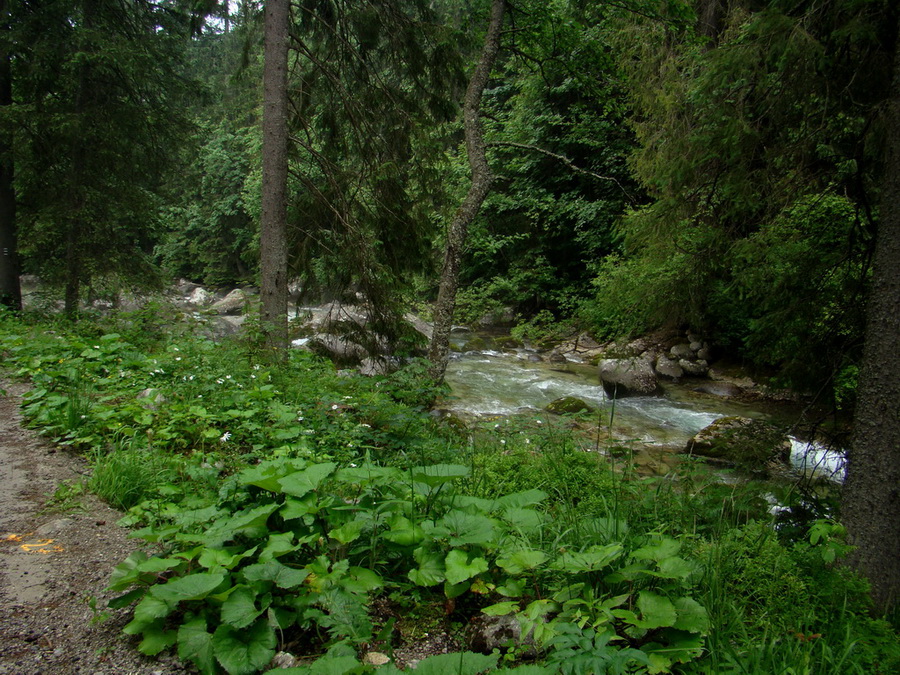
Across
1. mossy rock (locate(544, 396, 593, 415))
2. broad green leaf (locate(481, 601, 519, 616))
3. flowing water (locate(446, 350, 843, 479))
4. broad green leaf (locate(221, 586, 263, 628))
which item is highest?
broad green leaf (locate(221, 586, 263, 628))

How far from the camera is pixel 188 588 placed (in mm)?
1631

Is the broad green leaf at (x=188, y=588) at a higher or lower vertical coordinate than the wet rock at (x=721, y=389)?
higher

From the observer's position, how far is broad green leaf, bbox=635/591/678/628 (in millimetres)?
1666

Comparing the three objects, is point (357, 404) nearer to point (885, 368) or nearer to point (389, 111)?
point (885, 368)

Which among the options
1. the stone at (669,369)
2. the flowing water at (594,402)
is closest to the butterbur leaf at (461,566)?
the flowing water at (594,402)

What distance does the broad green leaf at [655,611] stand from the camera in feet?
5.47

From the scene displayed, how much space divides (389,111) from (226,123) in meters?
21.8

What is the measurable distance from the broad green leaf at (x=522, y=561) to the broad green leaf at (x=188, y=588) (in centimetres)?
100

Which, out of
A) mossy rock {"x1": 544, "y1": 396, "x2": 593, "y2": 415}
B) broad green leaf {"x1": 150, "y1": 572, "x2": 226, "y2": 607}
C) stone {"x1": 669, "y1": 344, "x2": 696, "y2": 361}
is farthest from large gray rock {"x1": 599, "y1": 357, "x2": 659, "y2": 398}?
broad green leaf {"x1": 150, "y1": 572, "x2": 226, "y2": 607}

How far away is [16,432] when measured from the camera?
3764 mm

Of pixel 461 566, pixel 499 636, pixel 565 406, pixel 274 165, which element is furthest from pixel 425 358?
pixel 499 636

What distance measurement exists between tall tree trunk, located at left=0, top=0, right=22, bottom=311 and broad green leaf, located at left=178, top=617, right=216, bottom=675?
11.1m

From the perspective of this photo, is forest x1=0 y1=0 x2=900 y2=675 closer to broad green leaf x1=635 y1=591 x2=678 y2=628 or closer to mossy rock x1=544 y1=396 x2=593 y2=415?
broad green leaf x1=635 y1=591 x2=678 y2=628

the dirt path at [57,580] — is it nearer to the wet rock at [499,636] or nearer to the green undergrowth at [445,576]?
the green undergrowth at [445,576]
